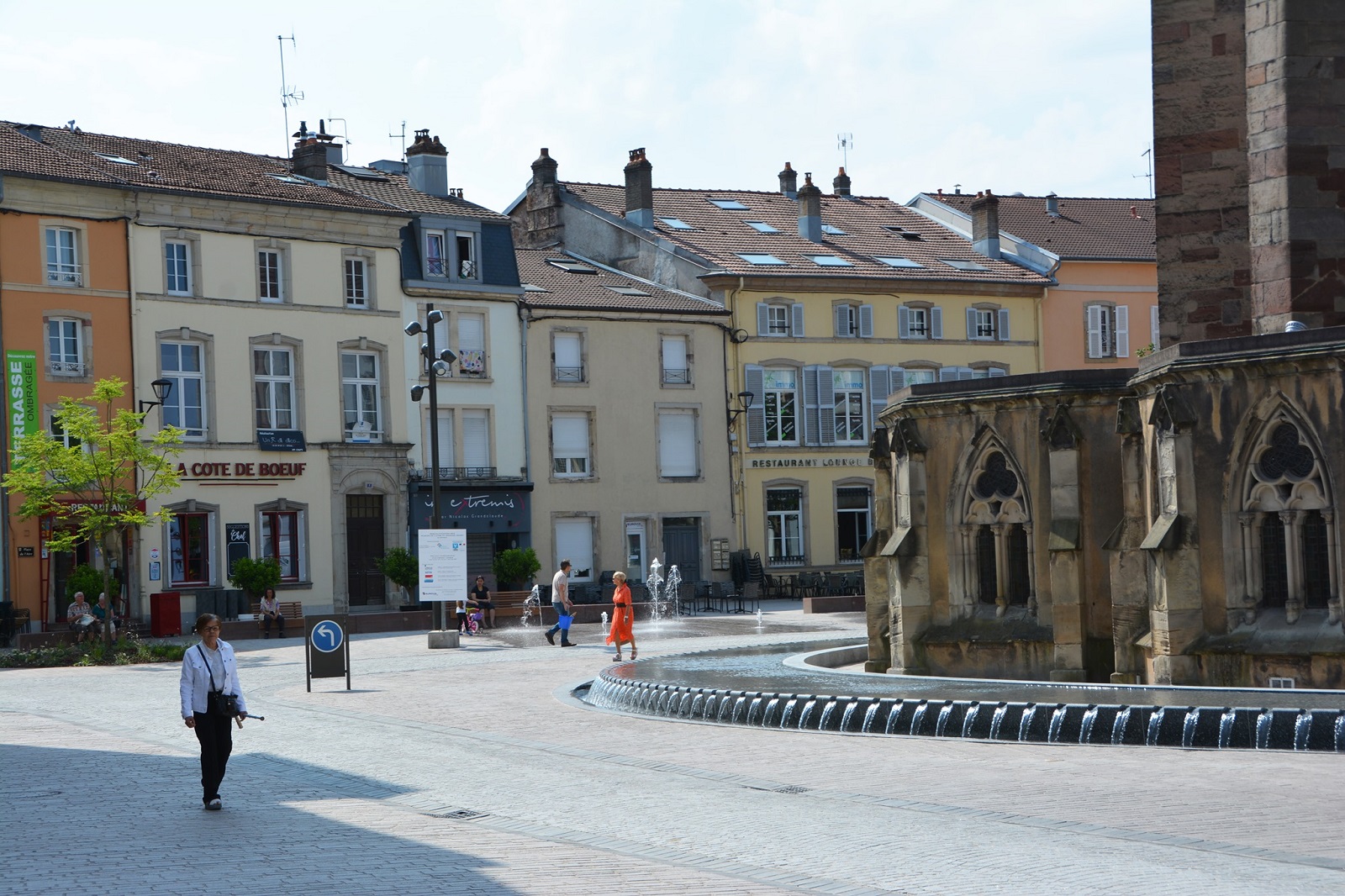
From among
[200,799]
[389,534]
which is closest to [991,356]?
[389,534]

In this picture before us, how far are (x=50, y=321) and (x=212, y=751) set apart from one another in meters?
31.9

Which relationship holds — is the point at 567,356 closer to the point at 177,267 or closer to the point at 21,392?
the point at 177,267

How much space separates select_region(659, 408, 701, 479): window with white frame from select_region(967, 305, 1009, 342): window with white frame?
33.8 feet

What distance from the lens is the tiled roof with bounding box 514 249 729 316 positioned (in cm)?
5247

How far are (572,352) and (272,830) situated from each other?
40.5m

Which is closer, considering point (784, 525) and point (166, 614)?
point (166, 614)

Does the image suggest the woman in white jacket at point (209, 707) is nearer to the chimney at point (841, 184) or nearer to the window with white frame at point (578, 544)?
the window with white frame at point (578, 544)

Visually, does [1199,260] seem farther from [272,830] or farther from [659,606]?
[659,606]

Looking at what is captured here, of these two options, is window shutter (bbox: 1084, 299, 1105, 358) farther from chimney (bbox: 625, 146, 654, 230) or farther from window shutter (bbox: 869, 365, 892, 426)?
chimney (bbox: 625, 146, 654, 230)

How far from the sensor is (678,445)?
2132 inches

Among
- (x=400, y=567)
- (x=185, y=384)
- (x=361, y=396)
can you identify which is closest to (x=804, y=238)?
(x=361, y=396)

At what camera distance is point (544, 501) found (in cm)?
5147

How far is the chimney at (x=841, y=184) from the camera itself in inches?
2603

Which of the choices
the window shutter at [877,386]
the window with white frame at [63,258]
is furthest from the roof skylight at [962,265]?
the window with white frame at [63,258]
